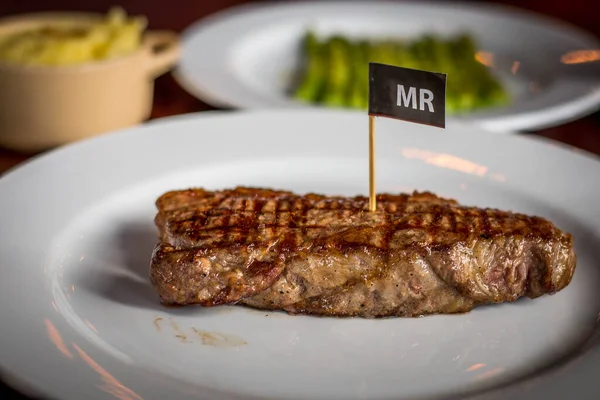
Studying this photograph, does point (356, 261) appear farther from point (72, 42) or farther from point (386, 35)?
point (386, 35)

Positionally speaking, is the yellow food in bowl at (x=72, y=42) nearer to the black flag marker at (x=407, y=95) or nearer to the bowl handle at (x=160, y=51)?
the bowl handle at (x=160, y=51)

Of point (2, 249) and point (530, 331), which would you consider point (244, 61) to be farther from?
point (530, 331)

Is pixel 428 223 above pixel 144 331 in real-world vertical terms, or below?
above

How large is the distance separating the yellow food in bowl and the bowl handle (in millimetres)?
87

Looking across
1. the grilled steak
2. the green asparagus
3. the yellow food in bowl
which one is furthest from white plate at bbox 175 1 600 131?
the grilled steak

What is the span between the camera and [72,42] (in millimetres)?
4441

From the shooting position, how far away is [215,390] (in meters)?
2.68

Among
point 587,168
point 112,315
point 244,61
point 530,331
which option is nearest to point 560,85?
point 587,168

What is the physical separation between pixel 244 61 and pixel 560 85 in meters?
2.45

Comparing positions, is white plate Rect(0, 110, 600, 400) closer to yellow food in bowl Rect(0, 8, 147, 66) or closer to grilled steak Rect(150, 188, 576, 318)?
grilled steak Rect(150, 188, 576, 318)

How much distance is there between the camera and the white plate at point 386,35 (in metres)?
4.95

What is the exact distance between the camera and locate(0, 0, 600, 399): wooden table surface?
16.7ft

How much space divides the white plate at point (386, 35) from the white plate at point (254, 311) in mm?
595

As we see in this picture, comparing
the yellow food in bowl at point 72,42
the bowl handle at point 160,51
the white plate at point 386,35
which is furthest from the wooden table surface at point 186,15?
the yellow food in bowl at point 72,42
